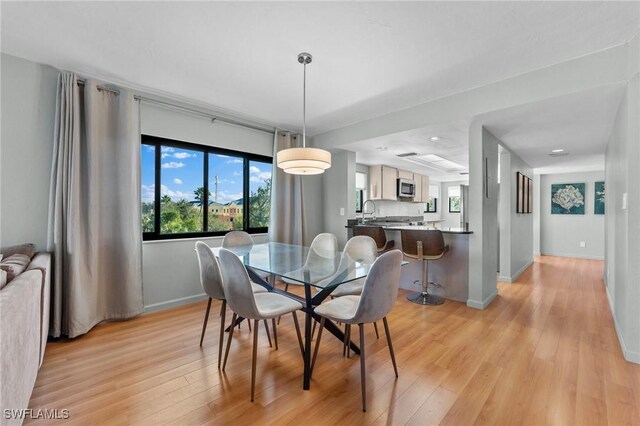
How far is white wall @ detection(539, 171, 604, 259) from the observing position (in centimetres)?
636

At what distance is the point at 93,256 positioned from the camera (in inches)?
104

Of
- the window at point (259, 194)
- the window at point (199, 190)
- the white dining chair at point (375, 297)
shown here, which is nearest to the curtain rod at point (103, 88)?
the window at point (199, 190)

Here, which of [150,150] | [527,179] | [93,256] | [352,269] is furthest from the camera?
[527,179]

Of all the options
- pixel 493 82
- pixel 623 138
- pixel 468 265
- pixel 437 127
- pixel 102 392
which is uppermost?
pixel 493 82

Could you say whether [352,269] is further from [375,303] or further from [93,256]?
[93,256]

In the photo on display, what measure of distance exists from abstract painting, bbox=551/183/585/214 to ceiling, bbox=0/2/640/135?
5.86m

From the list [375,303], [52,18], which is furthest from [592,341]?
[52,18]

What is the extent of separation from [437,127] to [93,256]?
3859 millimetres

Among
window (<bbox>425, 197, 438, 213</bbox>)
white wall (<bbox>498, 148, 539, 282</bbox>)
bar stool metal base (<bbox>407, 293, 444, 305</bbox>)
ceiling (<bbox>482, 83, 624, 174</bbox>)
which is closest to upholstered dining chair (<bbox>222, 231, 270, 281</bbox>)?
bar stool metal base (<bbox>407, 293, 444, 305</bbox>)

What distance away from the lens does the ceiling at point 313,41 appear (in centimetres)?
182

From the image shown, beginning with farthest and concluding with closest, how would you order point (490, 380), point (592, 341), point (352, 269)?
point (592, 341) < point (352, 269) < point (490, 380)

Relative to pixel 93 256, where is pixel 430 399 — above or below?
below

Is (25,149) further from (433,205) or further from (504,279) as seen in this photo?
(433,205)

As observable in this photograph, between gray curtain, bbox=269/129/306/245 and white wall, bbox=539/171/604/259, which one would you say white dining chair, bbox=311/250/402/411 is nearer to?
gray curtain, bbox=269/129/306/245
